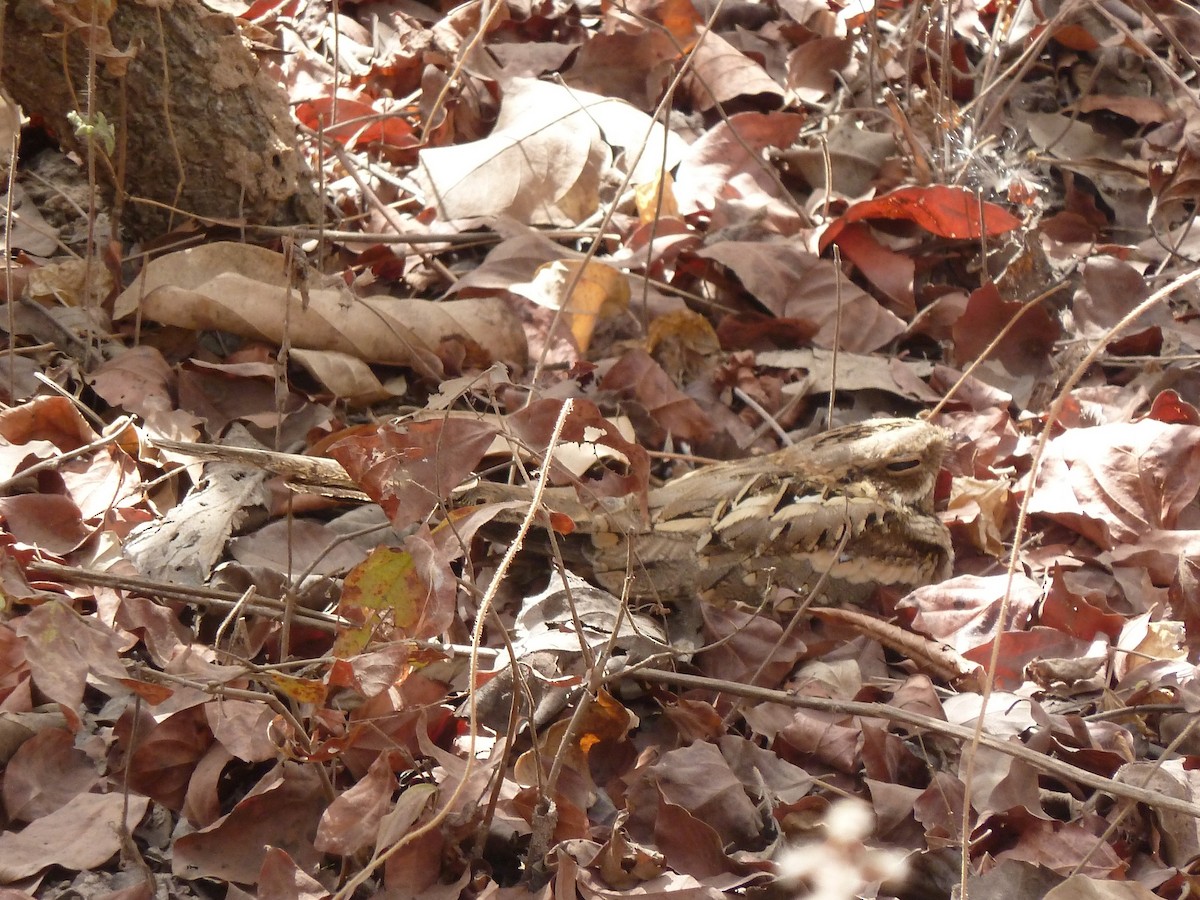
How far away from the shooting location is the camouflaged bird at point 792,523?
2748mm

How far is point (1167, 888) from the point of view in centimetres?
201

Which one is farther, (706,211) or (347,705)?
(706,211)

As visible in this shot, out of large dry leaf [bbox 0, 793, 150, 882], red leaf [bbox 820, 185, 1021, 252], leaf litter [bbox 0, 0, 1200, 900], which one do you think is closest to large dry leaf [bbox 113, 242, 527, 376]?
leaf litter [bbox 0, 0, 1200, 900]

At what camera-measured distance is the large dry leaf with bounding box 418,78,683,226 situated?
359 cm

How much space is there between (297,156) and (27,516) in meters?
1.43

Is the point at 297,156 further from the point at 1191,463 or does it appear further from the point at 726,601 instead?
the point at 1191,463

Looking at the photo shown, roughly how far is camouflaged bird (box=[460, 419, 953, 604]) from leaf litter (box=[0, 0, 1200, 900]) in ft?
0.29

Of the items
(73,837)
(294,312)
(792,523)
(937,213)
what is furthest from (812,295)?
(73,837)

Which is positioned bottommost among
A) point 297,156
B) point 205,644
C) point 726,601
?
point 726,601

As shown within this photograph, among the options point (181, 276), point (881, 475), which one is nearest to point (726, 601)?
point (881, 475)

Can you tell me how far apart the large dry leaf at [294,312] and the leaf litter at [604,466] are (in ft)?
0.04

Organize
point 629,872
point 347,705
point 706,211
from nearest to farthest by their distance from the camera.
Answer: point 629,872 < point 347,705 < point 706,211

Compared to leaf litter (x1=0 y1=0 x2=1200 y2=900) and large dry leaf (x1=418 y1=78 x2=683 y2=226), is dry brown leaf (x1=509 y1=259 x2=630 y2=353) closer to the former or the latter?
leaf litter (x1=0 y1=0 x2=1200 y2=900)

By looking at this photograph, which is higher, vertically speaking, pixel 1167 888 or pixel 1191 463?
pixel 1191 463
